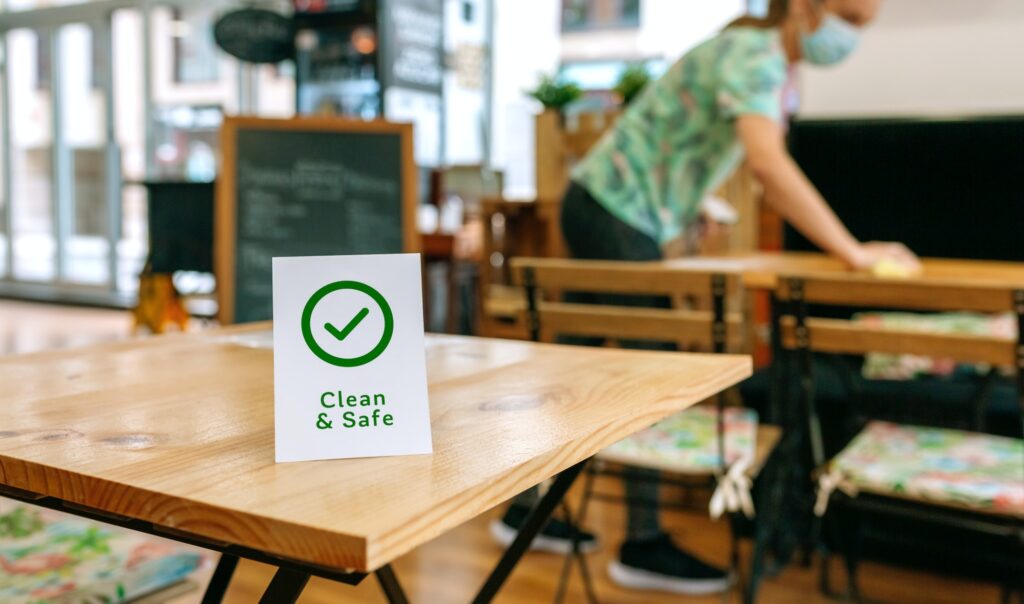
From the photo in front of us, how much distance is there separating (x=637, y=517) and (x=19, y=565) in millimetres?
1615

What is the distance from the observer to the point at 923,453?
2059 millimetres

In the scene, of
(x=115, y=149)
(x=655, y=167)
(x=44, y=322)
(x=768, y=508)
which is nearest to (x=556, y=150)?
(x=655, y=167)

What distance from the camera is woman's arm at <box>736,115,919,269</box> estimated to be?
2.29 m

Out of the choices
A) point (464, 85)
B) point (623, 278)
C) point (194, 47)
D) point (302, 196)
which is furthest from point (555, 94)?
point (194, 47)

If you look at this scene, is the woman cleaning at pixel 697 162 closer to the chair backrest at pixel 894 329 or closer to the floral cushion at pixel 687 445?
the floral cushion at pixel 687 445

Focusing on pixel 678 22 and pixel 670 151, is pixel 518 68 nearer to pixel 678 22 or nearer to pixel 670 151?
pixel 678 22

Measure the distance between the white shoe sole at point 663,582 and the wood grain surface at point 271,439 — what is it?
1.31 m

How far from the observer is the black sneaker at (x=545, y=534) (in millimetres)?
2818

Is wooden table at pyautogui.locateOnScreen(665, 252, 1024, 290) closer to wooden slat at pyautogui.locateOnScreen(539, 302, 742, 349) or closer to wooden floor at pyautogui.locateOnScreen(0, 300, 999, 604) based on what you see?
wooden slat at pyautogui.locateOnScreen(539, 302, 742, 349)

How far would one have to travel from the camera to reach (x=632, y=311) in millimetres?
2121

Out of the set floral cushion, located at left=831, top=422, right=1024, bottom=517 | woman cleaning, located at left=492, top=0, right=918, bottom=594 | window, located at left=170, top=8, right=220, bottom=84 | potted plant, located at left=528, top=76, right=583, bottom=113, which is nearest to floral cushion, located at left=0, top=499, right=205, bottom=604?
woman cleaning, located at left=492, top=0, right=918, bottom=594

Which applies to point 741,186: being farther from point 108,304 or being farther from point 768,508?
point 108,304

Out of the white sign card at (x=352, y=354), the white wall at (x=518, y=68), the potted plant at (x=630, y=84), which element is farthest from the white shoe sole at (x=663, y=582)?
the white wall at (x=518, y=68)

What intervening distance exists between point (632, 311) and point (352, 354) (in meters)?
1.34
